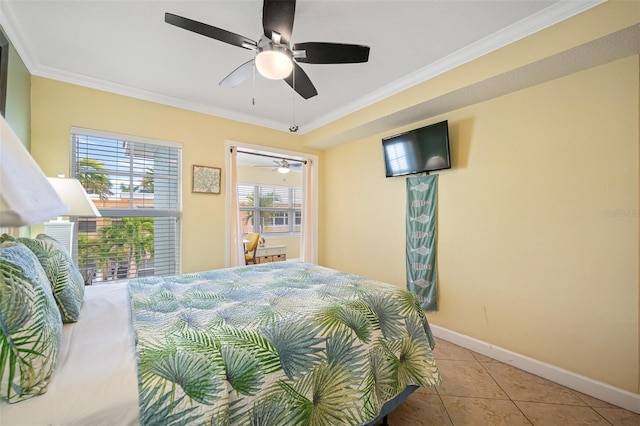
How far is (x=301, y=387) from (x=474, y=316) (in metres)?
2.13

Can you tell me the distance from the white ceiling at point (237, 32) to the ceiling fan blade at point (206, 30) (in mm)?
273

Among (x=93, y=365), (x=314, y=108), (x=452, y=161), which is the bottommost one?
(x=93, y=365)

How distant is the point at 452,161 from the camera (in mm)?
2684

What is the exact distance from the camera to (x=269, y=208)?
6.37 m

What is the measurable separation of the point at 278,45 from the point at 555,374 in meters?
3.15

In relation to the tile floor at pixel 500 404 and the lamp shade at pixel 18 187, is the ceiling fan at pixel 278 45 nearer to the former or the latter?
the lamp shade at pixel 18 187

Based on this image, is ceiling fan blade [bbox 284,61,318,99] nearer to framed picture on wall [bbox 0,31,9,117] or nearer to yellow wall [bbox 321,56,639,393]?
yellow wall [bbox 321,56,639,393]

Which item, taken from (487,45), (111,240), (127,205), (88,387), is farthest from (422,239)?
(111,240)

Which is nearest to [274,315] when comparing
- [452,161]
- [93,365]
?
[93,365]

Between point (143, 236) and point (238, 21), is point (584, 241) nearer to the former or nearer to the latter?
point (238, 21)

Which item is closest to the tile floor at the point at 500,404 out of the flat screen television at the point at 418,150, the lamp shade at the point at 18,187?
the flat screen television at the point at 418,150

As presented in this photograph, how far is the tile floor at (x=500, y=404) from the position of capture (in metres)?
1.64

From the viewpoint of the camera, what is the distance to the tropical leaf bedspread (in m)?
0.89

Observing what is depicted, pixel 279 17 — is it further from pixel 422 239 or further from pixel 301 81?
pixel 422 239
